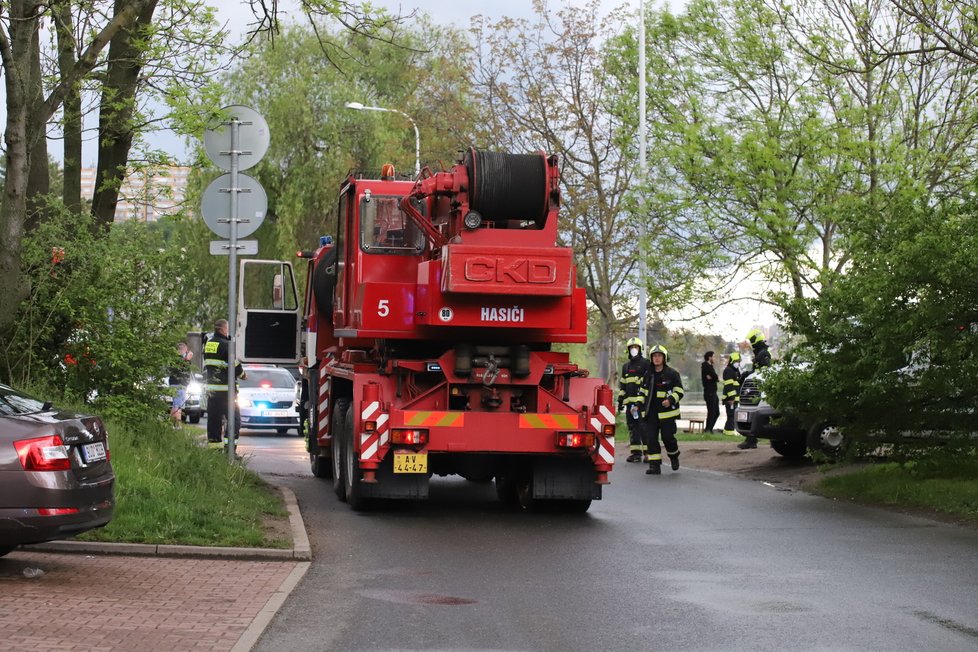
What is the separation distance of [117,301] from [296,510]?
3.03 m

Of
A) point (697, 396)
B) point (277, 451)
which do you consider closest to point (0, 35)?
point (277, 451)

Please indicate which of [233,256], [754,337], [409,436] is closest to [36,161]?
[233,256]

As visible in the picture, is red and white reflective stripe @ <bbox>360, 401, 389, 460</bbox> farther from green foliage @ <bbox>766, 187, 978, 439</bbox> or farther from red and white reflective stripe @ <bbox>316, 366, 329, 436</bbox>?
green foliage @ <bbox>766, 187, 978, 439</bbox>

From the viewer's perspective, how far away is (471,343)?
45.9 feet

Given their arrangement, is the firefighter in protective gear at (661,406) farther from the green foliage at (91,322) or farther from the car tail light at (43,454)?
the car tail light at (43,454)

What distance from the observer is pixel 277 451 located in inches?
972

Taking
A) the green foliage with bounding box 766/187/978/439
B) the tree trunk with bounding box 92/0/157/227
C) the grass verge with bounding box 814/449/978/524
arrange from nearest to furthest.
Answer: the green foliage with bounding box 766/187/978/439, the grass verge with bounding box 814/449/978/524, the tree trunk with bounding box 92/0/157/227

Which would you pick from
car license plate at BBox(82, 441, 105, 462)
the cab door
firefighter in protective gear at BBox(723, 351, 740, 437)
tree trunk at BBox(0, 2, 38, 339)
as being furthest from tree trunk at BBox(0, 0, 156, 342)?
firefighter in protective gear at BBox(723, 351, 740, 437)

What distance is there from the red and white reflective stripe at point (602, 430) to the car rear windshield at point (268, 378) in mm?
17919

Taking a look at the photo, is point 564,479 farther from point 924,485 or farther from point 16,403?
point 16,403

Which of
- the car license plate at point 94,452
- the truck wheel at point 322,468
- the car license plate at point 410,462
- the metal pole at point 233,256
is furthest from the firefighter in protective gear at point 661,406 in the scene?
the car license plate at point 94,452

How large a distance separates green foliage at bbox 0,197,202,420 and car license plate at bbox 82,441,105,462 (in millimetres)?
5109

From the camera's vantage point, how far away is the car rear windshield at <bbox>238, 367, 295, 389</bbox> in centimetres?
3120

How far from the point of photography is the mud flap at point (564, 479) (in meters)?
14.2
